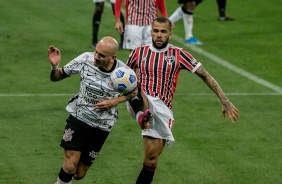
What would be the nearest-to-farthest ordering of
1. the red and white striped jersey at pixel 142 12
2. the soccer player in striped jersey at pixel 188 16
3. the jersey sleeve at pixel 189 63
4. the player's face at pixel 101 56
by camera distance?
the player's face at pixel 101 56
the jersey sleeve at pixel 189 63
the red and white striped jersey at pixel 142 12
the soccer player in striped jersey at pixel 188 16

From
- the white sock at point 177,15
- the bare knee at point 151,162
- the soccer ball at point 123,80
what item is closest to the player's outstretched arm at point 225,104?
the bare knee at point 151,162

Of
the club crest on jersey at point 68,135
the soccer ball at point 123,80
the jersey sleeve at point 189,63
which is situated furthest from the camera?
the jersey sleeve at point 189,63

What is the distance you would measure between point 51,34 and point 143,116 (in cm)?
1235

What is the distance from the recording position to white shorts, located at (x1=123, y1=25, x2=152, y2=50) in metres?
17.3

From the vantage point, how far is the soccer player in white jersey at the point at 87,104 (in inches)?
427

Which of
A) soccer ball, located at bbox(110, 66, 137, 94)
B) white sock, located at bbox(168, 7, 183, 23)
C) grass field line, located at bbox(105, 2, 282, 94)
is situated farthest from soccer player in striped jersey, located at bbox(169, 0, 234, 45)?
soccer ball, located at bbox(110, 66, 137, 94)

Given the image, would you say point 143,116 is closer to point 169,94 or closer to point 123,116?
point 169,94

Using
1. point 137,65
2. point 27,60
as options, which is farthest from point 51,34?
point 137,65

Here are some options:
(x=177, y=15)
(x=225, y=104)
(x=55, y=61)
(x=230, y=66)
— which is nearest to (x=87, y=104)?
(x=55, y=61)

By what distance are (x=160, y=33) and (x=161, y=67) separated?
1.42 feet

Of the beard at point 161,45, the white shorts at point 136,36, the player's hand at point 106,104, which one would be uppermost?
the beard at point 161,45

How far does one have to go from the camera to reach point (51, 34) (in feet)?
73.8

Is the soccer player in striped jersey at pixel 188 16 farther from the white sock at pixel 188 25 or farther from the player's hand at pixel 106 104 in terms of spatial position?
the player's hand at pixel 106 104

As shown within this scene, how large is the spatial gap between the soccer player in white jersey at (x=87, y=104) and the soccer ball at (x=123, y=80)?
0.51 ft
